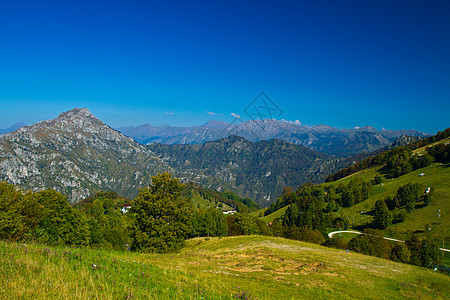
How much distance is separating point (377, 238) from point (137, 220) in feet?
206

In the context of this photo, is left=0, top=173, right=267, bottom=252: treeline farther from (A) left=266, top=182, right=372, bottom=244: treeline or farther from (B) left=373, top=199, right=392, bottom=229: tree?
(B) left=373, top=199, right=392, bottom=229: tree

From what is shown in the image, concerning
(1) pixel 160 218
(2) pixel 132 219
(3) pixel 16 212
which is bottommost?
(2) pixel 132 219

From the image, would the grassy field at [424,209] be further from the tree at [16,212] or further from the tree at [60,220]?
the tree at [16,212]

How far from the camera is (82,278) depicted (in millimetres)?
7781

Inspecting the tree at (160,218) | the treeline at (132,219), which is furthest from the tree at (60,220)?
the tree at (160,218)

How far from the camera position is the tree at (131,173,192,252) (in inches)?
1236

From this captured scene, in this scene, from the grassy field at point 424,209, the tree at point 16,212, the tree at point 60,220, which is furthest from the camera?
the grassy field at point 424,209

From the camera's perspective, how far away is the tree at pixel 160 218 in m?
31.4

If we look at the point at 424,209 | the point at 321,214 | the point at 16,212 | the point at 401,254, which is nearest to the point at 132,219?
the point at 16,212

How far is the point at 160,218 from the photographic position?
32.5 m

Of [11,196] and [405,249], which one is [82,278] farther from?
[405,249]

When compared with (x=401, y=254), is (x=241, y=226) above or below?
below

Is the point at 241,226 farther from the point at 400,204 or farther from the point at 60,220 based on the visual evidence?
the point at 400,204

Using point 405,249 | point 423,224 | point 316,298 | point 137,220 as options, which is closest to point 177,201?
point 137,220
